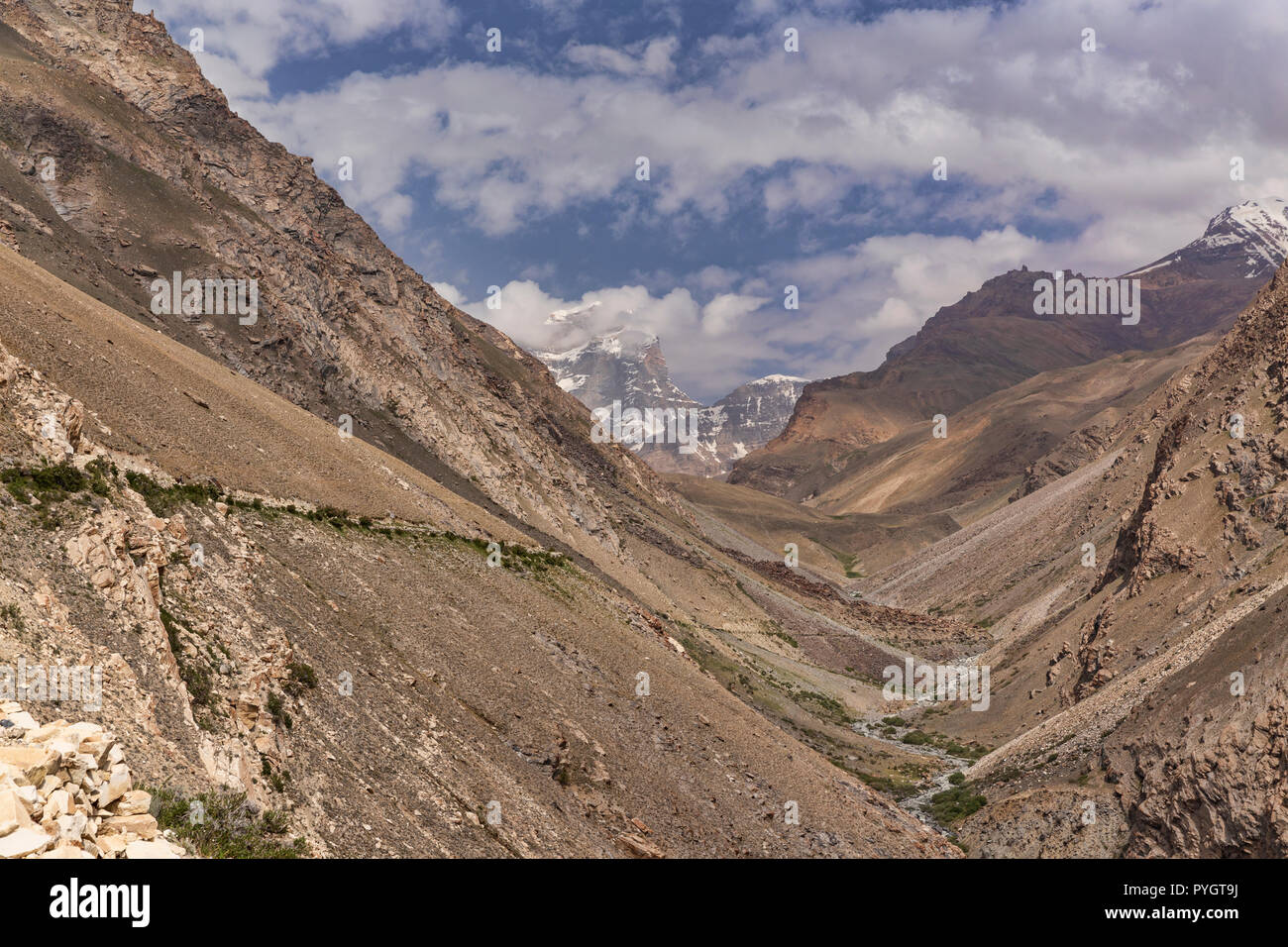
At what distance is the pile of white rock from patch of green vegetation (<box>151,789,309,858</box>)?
1.30 m

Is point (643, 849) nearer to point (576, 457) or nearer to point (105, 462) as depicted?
point (105, 462)

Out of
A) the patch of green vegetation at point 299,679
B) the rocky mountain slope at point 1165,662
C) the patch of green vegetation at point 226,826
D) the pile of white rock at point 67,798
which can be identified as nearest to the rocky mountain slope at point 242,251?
the rocky mountain slope at point 1165,662

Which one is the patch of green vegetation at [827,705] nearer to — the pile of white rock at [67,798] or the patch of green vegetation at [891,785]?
the patch of green vegetation at [891,785]

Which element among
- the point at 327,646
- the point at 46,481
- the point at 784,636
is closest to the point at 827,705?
the point at 784,636

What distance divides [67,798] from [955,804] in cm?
3381

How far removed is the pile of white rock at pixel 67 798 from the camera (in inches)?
280

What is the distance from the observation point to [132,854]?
772 cm

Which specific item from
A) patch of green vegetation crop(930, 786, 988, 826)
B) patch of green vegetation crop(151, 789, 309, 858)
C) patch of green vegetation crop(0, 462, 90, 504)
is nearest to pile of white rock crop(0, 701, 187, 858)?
patch of green vegetation crop(151, 789, 309, 858)

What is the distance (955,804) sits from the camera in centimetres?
3475

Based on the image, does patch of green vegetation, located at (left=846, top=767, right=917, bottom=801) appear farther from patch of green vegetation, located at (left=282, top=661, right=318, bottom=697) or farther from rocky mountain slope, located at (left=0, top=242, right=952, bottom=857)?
patch of green vegetation, located at (left=282, top=661, right=318, bottom=697)

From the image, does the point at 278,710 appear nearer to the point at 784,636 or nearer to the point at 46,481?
the point at 46,481

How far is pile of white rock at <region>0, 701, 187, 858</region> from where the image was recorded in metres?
7.11

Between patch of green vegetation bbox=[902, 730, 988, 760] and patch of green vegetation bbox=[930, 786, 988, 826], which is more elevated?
patch of green vegetation bbox=[930, 786, 988, 826]

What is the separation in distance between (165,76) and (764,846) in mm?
72513
